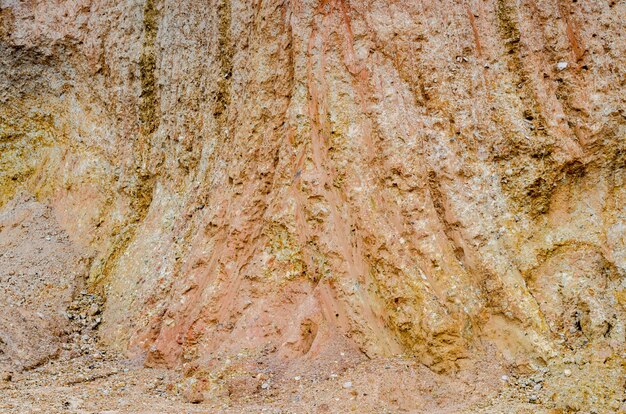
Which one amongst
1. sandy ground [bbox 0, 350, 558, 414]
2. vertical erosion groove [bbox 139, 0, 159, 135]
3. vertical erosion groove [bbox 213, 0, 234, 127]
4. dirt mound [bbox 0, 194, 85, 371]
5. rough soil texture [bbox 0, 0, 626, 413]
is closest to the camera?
sandy ground [bbox 0, 350, 558, 414]

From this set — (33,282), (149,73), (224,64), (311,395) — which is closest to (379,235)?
(311,395)

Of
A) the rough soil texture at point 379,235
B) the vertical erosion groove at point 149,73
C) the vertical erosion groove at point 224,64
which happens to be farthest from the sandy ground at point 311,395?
the vertical erosion groove at point 149,73

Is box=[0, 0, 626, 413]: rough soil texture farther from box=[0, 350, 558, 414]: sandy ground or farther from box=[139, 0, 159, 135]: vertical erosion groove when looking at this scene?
box=[139, 0, 159, 135]: vertical erosion groove

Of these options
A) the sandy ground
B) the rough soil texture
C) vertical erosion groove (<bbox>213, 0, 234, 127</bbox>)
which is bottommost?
the sandy ground

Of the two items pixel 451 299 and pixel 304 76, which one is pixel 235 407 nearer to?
pixel 451 299

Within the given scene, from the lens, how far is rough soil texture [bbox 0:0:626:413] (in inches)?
288

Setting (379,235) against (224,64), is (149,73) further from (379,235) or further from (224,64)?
(379,235)

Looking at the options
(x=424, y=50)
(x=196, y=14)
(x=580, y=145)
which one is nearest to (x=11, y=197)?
(x=196, y=14)

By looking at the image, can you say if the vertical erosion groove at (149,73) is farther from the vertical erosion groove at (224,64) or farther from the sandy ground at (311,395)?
the sandy ground at (311,395)

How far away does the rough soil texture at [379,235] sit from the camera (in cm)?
731

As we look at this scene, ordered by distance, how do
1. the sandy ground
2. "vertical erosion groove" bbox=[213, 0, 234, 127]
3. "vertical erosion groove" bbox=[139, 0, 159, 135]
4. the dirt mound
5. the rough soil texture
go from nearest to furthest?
the sandy ground < the rough soil texture < the dirt mound < "vertical erosion groove" bbox=[213, 0, 234, 127] < "vertical erosion groove" bbox=[139, 0, 159, 135]

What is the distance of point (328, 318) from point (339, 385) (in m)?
0.81

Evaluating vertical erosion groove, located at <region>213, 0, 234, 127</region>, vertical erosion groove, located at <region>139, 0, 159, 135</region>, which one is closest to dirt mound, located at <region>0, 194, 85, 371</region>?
vertical erosion groove, located at <region>139, 0, 159, 135</region>

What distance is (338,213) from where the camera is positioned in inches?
318
